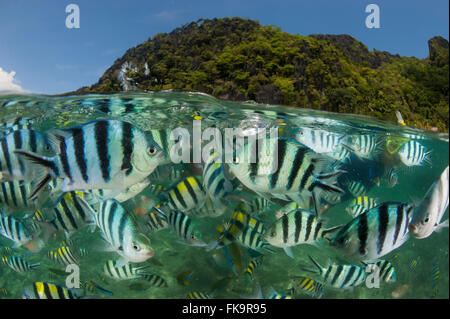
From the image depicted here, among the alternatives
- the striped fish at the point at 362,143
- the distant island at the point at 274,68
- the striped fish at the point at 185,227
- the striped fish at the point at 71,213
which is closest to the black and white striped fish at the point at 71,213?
the striped fish at the point at 71,213

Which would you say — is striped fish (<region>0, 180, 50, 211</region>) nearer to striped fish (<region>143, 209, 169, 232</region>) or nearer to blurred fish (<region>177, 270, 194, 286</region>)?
striped fish (<region>143, 209, 169, 232</region>)

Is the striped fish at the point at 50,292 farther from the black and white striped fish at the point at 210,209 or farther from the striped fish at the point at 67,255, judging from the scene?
the black and white striped fish at the point at 210,209

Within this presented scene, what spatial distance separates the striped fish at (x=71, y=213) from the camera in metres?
3.94

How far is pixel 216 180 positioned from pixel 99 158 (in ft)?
5.89

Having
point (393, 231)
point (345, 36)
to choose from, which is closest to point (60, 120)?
point (345, 36)

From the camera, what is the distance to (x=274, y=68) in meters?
6.46

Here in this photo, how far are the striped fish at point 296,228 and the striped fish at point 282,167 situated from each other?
0.81 m

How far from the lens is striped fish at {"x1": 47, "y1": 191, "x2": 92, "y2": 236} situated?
394 centimetres

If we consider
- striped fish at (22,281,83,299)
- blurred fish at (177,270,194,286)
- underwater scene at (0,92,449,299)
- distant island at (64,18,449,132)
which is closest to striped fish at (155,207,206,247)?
underwater scene at (0,92,449,299)

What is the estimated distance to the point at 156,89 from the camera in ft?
22.2

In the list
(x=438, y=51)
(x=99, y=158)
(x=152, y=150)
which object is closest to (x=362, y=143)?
(x=438, y=51)

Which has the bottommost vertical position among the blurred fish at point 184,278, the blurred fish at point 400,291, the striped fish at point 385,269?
the blurred fish at point 400,291

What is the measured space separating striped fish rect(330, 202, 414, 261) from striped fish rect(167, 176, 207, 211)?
6.60 feet

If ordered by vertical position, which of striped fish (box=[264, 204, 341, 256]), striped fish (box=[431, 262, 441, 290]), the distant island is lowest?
striped fish (box=[431, 262, 441, 290])
